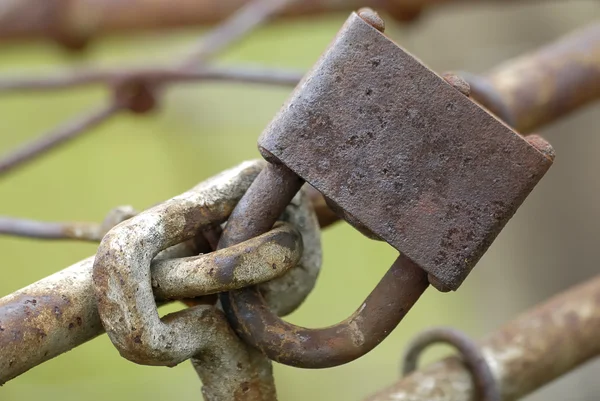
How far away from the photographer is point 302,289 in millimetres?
667

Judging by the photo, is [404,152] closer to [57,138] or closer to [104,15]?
[57,138]

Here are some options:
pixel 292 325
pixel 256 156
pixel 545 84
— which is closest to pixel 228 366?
pixel 292 325

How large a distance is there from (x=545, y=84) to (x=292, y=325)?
2.33 ft

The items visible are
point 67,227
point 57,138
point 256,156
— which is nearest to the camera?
point 67,227

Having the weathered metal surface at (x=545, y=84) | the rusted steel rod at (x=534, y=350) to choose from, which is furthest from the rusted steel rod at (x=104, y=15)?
the rusted steel rod at (x=534, y=350)

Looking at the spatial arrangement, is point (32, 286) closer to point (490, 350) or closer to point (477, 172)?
point (477, 172)

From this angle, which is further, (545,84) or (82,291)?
(545,84)

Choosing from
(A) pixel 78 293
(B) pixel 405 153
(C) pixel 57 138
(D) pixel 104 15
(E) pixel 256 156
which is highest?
(B) pixel 405 153

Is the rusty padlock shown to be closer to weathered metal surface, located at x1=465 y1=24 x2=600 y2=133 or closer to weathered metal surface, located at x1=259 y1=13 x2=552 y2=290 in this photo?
weathered metal surface, located at x1=259 y1=13 x2=552 y2=290

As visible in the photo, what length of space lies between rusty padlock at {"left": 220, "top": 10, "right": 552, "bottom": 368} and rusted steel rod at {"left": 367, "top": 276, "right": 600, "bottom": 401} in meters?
0.26

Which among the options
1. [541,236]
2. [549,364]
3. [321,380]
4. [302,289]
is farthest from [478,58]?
[302,289]

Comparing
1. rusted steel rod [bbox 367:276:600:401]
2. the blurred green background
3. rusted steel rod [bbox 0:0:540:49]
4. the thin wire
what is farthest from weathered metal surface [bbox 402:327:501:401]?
the blurred green background

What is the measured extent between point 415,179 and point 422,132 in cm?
3

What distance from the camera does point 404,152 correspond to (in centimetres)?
57
